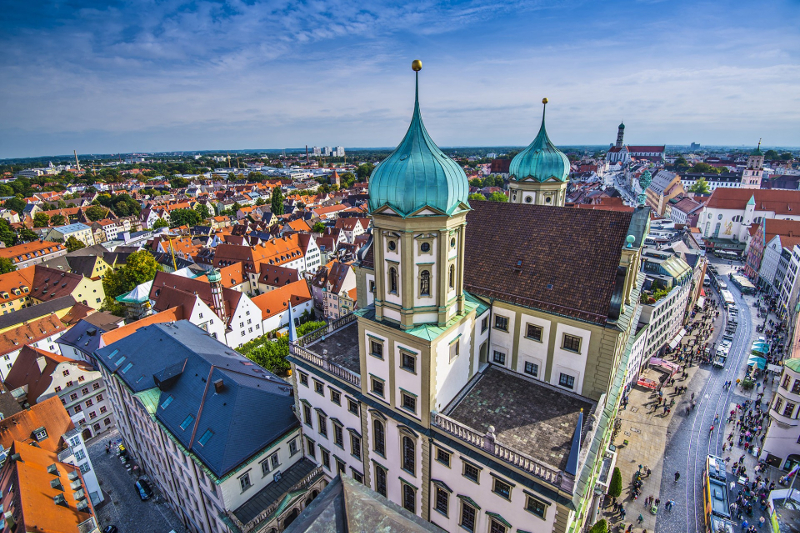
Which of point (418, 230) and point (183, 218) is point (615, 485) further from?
point (183, 218)

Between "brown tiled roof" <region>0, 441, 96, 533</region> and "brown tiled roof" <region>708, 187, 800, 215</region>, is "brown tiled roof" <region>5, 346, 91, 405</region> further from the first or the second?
"brown tiled roof" <region>708, 187, 800, 215</region>

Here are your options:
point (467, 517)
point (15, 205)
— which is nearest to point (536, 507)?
point (467, 517)

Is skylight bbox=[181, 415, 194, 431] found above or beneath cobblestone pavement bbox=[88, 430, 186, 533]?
above

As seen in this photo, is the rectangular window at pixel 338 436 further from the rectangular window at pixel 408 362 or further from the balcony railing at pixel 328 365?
the rectangular window at pixel 408 362

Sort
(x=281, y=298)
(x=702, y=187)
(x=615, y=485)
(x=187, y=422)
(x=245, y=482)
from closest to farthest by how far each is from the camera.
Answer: (x=245, y=482) → (x=187, y=422) → (x=615, y=485) → (x=281, y=298) → (x=702, y=187)

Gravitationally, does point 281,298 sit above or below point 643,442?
above

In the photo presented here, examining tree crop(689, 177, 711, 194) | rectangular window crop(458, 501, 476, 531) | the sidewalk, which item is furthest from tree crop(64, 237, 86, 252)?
tree crop(689, 177, 711, 194)
